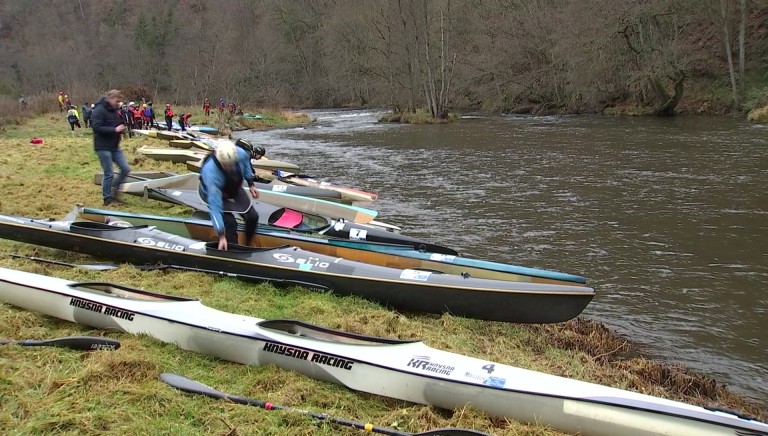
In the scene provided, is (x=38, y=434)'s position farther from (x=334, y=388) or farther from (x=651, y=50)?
(x=651, y=50)

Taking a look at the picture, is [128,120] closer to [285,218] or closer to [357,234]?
[285,218]

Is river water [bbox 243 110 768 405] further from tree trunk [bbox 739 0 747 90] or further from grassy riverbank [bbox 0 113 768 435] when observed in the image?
tree trunk [bbox 739 0 747 90]

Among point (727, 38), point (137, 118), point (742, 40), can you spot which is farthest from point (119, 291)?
point (742, 40)

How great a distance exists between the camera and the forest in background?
88.6 feet

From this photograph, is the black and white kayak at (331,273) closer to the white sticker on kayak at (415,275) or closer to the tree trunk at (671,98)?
the white sticker on kayak at (415,275)

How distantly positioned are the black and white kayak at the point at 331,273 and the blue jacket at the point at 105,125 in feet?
5.94

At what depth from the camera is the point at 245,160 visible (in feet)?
17.8

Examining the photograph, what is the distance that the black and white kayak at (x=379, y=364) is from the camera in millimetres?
2855

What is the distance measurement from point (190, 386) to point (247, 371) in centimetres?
47

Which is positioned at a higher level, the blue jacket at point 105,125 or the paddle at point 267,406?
the blue jacket at point 105,125

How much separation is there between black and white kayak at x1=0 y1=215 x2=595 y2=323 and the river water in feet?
4.18

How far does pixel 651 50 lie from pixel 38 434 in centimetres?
3121

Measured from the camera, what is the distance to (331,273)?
5148 mm

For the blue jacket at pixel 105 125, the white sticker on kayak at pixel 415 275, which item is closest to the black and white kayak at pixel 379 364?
the white sticker on kayak at pixel 415 275
